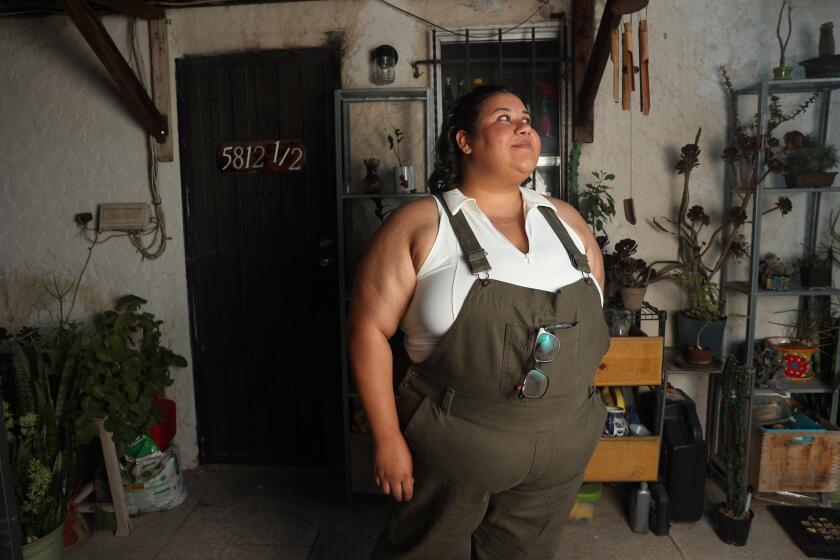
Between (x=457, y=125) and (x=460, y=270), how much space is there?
0.47 meters

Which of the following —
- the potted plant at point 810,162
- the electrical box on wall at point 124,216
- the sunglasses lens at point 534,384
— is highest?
the potted plant at point 810,162

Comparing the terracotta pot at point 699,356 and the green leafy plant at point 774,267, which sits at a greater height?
the green leafy plant at point 774,267

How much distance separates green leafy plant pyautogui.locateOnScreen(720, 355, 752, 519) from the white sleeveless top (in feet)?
4.45

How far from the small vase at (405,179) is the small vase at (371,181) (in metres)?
0.10

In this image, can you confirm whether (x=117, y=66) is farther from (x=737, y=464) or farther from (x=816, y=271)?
(x=816, y=271)

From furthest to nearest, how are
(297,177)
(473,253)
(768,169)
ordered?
1. (297,177)
2. (768,169)
3. (473,253)

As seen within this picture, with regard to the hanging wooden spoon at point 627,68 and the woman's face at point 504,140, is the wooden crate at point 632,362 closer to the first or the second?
the hanging wooden spoon at point 627,68

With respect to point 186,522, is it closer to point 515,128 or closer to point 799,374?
point 515,128

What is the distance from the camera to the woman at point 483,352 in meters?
1.56

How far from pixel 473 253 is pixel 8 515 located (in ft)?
4.82

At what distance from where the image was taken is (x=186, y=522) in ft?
9.68

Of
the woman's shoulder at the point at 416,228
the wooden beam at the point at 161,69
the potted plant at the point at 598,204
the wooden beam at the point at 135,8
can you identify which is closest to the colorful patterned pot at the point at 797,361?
the potted plant at the point at 598,204

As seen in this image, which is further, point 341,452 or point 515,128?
point 341,452

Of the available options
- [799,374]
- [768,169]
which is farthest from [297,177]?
[799,374]
